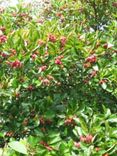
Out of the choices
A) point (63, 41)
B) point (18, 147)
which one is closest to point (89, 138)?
point (18, 147)

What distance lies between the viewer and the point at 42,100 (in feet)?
15.2

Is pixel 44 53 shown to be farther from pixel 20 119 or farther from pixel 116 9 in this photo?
pixel 116 9

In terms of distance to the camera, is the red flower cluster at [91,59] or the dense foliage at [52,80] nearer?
the dense foliage at [52,80]

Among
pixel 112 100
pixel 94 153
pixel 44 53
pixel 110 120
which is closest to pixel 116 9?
pixel 112 100

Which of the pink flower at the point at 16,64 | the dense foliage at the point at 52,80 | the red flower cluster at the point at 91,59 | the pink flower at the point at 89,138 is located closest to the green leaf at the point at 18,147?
the pink flower at the point at 89,138

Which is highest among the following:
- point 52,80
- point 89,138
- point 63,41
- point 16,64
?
point 63,41

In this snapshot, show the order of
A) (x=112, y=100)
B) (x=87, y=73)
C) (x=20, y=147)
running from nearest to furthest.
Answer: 1. (x=20, y=147)
2. (x=87, y=73)
3. (x=112, y=100)

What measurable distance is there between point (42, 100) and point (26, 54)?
573 mm

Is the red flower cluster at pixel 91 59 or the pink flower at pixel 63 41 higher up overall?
the pink flower at pixel 63 41

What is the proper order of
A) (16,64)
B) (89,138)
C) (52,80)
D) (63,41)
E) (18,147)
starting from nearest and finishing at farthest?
(18,147) → (89,138) → (16,64) → (52,80) → (63,41)


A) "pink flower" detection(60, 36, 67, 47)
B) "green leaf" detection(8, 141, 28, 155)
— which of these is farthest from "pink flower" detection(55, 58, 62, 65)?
"green leaf" detection(8, 141, 28, 155)

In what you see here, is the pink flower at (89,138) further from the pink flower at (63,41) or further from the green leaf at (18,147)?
the pink flower at (63,41)

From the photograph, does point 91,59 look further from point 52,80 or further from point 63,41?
point 52,80

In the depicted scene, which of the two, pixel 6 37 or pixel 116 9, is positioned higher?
pixel 116 9
